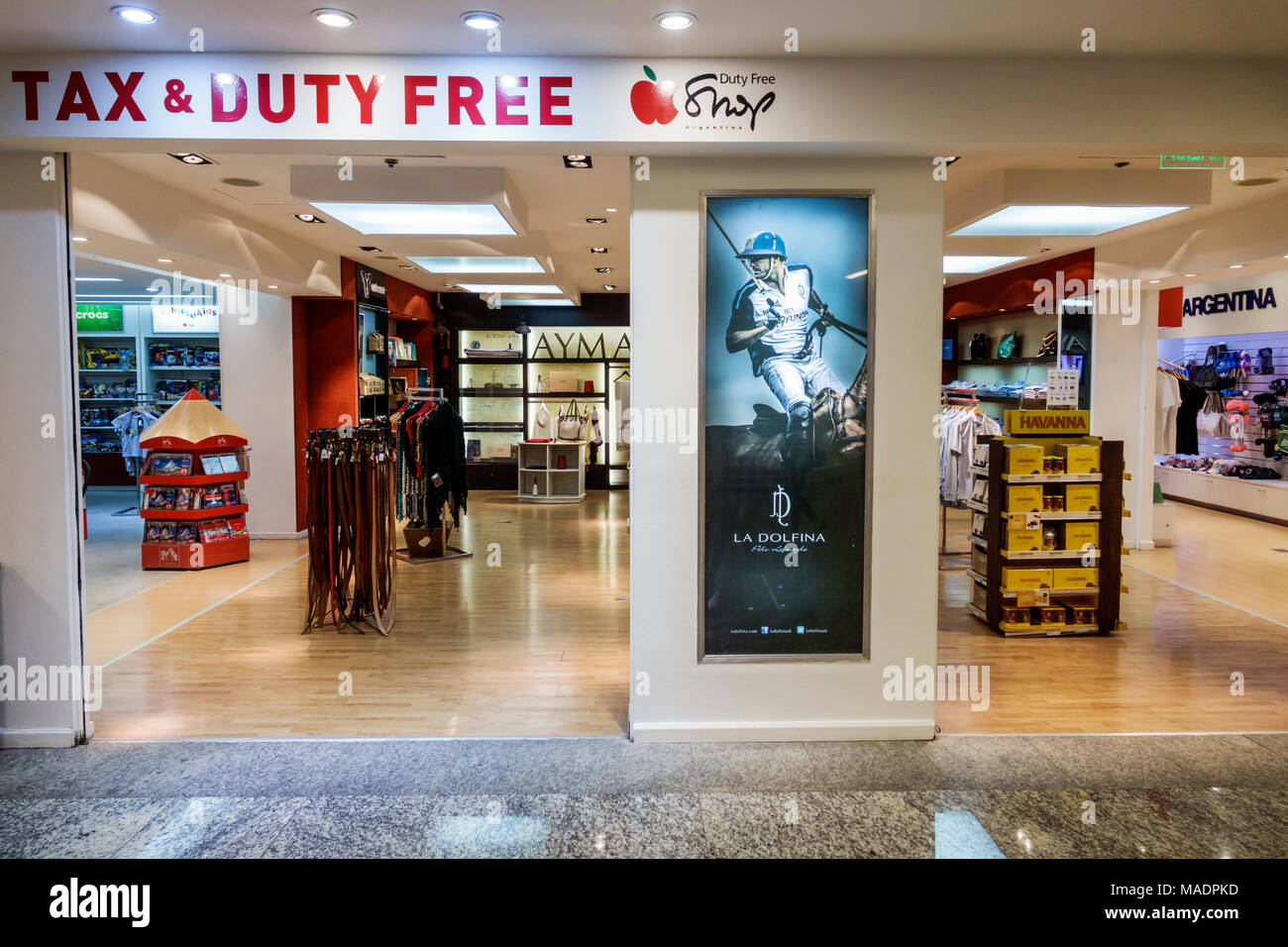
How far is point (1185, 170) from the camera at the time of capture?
564cm

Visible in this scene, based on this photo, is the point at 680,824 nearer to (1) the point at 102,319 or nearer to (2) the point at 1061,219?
(2) the point at 1061,219

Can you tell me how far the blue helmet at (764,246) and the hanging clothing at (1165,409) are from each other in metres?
6.73

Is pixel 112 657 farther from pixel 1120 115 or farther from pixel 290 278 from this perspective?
pixel 1120 115

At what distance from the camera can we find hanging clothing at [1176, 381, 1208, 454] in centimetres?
977

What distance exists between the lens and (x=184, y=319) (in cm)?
1318

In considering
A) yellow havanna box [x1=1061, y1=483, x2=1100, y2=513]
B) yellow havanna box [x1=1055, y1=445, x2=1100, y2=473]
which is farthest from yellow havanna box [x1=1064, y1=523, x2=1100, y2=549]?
yellow havanna box [x1=1055, y1=445, x2=1100, y2=473]

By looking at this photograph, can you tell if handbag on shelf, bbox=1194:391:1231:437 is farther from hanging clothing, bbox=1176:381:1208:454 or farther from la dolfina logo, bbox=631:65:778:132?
la dolfina logo, bbox=631:65:778:132

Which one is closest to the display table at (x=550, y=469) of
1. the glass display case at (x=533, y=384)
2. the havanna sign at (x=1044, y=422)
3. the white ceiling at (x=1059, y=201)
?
the glass display case at (x=533, y=384)

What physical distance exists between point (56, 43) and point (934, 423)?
4.06m

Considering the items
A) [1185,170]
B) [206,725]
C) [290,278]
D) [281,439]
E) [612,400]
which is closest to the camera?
[206,725]

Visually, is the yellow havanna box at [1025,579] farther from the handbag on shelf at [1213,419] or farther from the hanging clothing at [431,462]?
the handbag on shelf at [1213,419]

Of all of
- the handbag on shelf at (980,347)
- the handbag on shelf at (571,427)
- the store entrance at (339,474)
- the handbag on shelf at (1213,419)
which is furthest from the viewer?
the handbag on shelf at (571,427)

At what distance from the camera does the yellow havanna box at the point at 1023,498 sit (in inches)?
224
